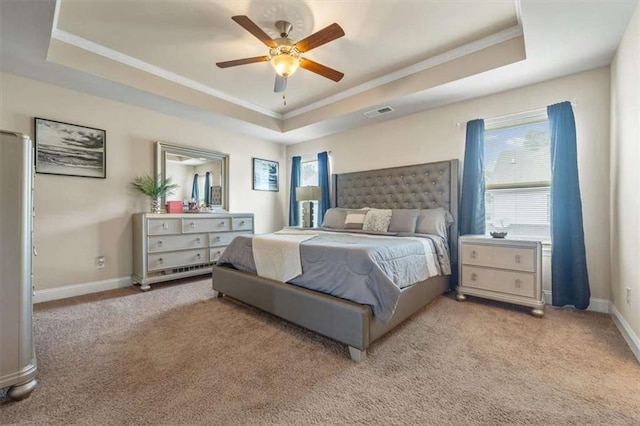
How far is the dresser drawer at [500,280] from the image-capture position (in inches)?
104

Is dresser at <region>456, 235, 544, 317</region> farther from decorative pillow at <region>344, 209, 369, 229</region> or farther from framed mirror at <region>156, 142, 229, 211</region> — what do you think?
framed mirror at <region>156, 142, 229, 211</region>

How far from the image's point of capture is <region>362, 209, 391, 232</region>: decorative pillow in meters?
3.53

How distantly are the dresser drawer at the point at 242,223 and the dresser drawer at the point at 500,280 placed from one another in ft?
10.6

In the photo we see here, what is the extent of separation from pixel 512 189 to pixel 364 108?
2.15 metres

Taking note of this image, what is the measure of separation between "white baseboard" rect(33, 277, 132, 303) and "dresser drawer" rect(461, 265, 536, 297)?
4.35 meters

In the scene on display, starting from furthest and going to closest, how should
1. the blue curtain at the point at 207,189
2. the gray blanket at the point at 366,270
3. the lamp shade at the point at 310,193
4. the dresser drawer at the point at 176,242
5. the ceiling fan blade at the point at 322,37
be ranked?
the lamp shade at the point at 310,193, the blue curtain at the point at 207,189, the dresser drawer at the point at 176,242, the ceiling fan blade at the point at 322,37, the gray blanket at the point at 366,270

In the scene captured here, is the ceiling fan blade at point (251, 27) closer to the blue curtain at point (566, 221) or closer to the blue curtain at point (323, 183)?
the blue curtain at point (323, 183)

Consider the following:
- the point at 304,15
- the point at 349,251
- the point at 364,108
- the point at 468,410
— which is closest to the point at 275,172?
the point at 364,108

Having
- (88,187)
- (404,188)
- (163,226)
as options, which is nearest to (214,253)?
(163,226)

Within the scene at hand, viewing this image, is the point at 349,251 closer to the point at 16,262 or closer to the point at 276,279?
the point at 276,279

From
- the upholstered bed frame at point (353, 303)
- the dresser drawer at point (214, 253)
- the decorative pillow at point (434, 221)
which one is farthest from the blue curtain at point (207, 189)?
the decorative pillow at point (434, 221)

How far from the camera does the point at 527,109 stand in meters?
3.07

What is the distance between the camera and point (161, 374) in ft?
5.44

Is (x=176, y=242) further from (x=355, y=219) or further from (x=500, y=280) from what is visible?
(x=500, y=280)
